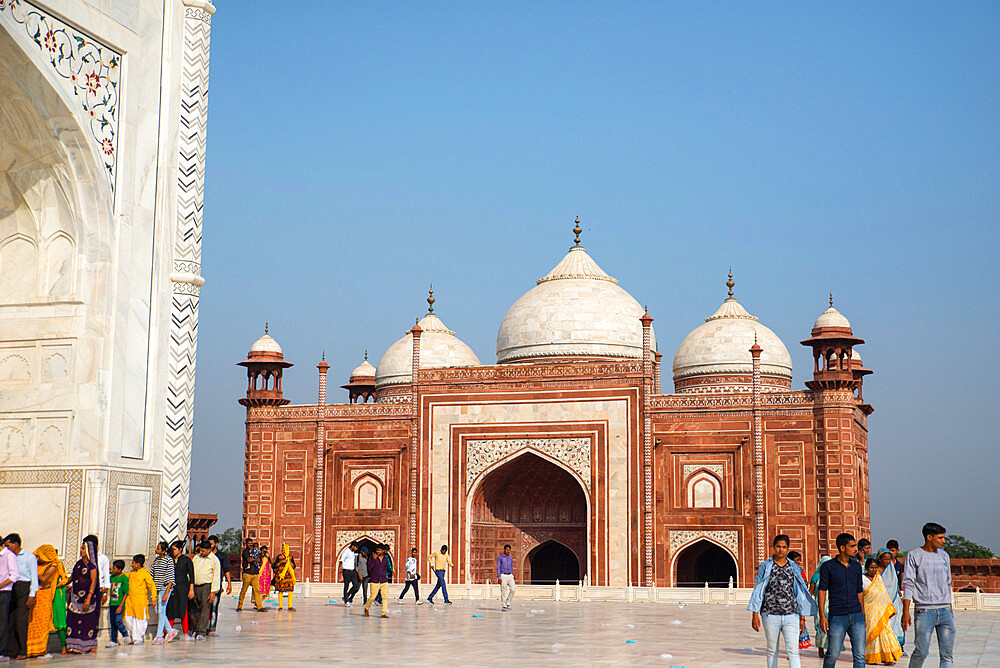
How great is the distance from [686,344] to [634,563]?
6752 millimetres

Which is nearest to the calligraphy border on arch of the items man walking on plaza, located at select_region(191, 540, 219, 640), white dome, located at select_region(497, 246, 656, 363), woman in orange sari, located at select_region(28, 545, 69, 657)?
white dome, located at select_region(497, 246, 656, 363)

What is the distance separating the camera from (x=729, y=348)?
27.0m

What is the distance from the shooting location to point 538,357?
1046 inches

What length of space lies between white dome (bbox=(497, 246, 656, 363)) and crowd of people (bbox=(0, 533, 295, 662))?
642 inches

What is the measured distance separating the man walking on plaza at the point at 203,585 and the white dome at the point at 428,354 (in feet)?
61.3

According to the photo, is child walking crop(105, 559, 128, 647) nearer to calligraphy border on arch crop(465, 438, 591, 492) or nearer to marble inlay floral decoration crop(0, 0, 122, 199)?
marble inlay floral decoration crop(0, 0, 122, 199)

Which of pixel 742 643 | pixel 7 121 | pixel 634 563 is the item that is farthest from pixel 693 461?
pixel 7 121

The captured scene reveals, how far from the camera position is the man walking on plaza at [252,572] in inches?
559

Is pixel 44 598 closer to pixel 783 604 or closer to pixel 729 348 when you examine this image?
pixel 783 604

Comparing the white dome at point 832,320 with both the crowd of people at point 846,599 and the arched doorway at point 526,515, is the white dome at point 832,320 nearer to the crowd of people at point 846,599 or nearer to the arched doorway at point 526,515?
the arched doorway at point 526,515

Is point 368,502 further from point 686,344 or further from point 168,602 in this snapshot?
point 168,602

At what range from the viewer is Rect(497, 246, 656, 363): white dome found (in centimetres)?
2638

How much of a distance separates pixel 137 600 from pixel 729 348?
19591mm

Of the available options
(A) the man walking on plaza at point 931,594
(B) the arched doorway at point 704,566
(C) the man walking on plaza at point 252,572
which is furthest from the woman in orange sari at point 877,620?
(B) the arched doorway at point 704,566
